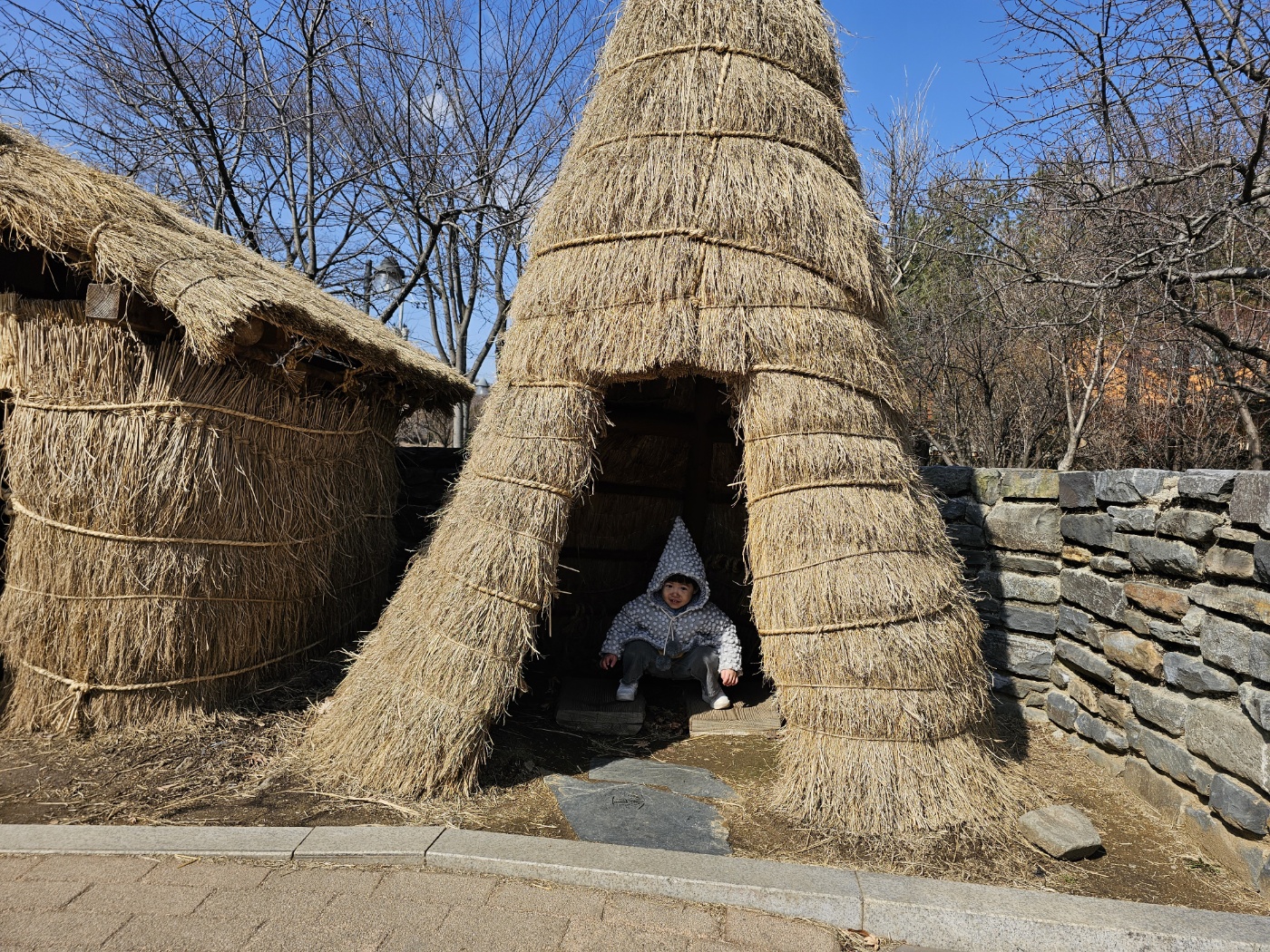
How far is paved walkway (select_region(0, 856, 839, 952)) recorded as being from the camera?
2582 millimetres

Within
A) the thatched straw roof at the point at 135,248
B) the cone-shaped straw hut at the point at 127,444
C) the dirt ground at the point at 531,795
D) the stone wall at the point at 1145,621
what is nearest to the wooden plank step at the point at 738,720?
the dirt ground at the point at 531,795

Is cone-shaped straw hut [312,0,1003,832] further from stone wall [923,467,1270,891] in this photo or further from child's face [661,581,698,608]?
child's face [661,581,698,608]

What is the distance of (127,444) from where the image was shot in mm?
4191

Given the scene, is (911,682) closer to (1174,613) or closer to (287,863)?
(1174,613)

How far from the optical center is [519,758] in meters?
4.20

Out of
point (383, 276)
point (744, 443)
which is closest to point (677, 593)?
point (744, 443)

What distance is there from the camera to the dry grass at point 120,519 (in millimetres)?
4195

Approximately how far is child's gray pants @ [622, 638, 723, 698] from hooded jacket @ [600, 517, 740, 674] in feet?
0.13

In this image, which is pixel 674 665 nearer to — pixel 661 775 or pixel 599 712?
pixel 599 712

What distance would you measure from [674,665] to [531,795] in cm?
163

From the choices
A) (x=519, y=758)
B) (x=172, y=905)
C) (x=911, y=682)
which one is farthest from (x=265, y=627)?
(x=911, y=682)

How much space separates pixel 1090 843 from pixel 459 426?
10.7 m

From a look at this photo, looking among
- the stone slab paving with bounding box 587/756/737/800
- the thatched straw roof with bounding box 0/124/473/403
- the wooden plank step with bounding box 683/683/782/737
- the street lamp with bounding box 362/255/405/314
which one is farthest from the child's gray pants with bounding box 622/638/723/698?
the street lamp with bounding box 362/255/405/314

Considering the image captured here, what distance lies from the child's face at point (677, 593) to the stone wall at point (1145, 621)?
1.87 meters
